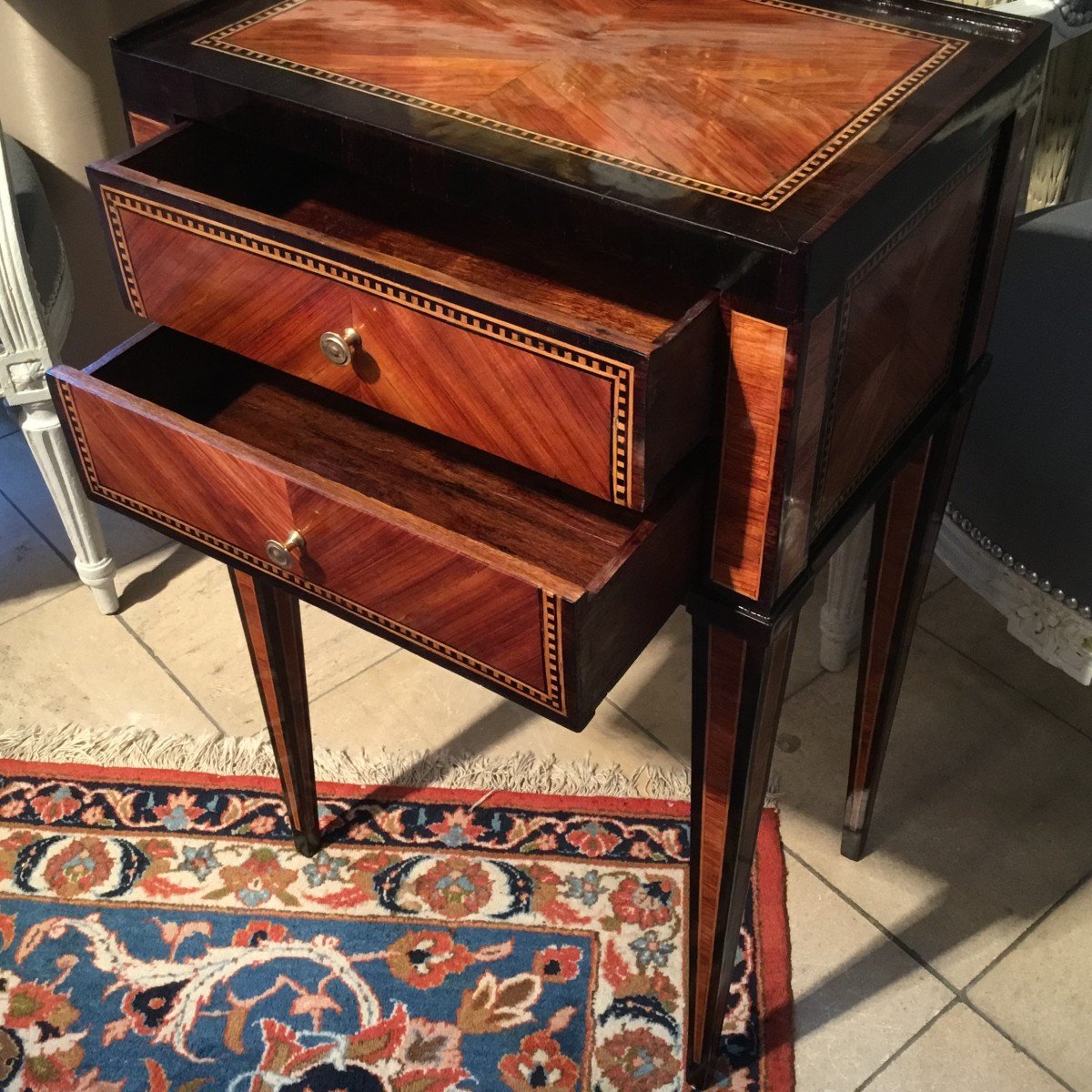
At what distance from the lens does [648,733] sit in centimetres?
138

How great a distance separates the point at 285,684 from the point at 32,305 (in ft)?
1.57

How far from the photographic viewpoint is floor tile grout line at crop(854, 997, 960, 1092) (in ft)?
3.53

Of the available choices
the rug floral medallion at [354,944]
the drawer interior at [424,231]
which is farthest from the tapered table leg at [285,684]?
the drawer interior at [424,231]

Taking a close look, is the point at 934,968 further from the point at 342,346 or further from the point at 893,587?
the point at 342,346

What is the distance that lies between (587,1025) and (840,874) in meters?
0.30

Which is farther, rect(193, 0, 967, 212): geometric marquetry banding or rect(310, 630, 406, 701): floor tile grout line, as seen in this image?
rect(310, 630, 406, 701): floor tile grout line

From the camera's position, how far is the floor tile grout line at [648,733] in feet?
4.42

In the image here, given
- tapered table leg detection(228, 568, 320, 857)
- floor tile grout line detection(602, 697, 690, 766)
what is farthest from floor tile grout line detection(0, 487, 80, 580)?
floor tile grout line detection(602, 697, 690, 766)

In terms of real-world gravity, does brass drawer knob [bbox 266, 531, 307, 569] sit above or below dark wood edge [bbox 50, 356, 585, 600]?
below

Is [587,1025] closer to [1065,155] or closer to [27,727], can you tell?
[27,727]

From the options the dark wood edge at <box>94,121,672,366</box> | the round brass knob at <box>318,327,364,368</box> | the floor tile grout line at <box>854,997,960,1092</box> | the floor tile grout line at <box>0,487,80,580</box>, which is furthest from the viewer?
the floor tile grout line at <box>0,487,80,580</box>

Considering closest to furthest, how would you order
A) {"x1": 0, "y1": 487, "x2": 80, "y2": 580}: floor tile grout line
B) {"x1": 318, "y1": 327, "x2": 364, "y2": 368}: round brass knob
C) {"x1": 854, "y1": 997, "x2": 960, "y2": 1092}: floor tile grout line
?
{"x1": 318, "y1": 327, "x2": 364, "y2": 368}: round brass knob, {"x1": 854, "y1": 997, "x2": 960, "y2": 1092}: floor tile grout line, {"x1": 0, "y1": 487, "x2": 80, "y2": 580}: floor tile grout line

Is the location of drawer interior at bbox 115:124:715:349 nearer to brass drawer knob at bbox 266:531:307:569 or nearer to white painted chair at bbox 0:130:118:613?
brass drawer knob at bbox 266:531:307:569

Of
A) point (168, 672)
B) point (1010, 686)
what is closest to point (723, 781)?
point (1010, 686)
